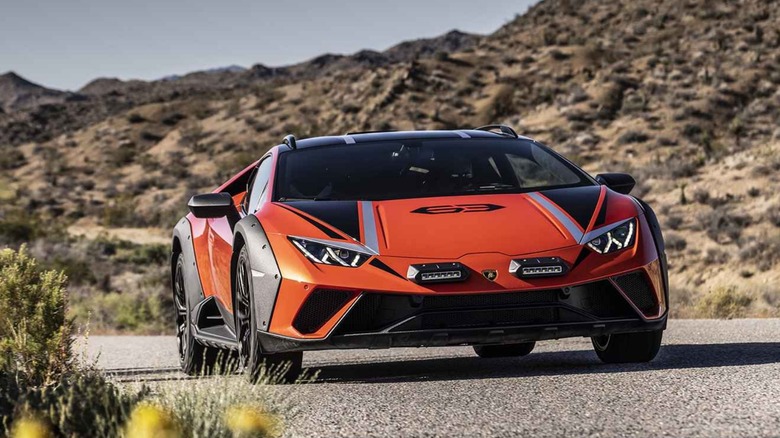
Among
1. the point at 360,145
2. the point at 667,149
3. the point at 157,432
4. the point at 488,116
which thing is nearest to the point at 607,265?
the point at 360,145

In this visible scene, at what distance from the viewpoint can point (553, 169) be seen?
317 inches

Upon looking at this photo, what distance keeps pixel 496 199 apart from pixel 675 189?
23929mm

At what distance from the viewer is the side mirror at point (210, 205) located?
7648mm

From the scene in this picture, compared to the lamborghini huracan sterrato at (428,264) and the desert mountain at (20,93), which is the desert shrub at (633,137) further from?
the desert mountain at (20,93)

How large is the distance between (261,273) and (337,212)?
59cm

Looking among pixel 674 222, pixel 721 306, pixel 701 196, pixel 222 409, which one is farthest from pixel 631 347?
pixel 701 196

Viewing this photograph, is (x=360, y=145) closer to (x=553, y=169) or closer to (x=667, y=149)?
(x=553, y=169)

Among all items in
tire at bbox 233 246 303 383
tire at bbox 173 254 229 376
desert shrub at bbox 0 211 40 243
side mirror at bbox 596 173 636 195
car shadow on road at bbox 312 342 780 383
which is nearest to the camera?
tire at bbox 233 246 303 383

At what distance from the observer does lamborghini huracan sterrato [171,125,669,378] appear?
21.3 feet

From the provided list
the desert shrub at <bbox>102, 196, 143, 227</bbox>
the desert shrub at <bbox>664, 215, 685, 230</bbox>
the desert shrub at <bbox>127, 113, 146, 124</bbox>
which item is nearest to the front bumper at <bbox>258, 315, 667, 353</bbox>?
the desert shrub at <bbox>664, 215, 685, 230</bbox>

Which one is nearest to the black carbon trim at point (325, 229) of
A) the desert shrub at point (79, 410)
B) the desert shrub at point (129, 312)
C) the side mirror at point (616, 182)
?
the side mirror at point (616, 182)

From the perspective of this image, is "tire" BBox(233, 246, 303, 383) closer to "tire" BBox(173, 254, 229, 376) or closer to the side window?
the side window

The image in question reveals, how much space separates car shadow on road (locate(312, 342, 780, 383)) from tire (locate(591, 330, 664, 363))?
0.26 feet

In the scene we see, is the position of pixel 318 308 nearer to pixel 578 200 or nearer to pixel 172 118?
pixel 578 200
